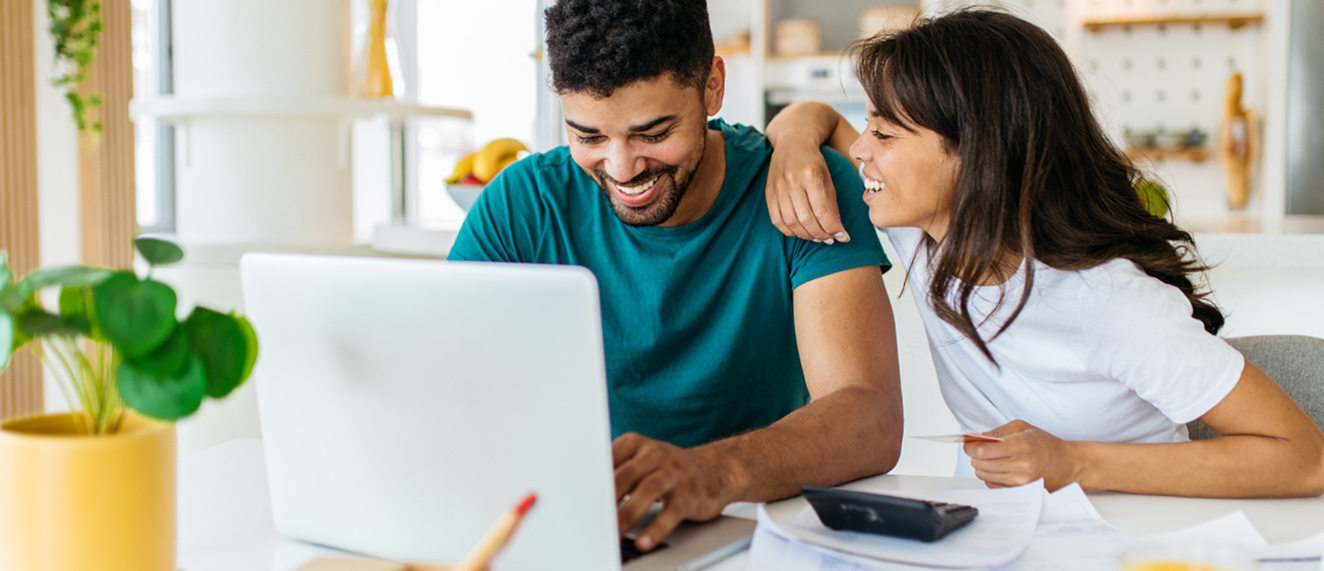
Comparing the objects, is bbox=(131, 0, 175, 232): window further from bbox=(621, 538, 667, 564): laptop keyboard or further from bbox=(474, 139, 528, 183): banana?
bbox=(621, 538, 667, 564): laptop keyboard

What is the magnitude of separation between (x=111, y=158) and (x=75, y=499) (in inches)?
117

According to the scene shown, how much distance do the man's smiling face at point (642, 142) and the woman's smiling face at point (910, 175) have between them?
0.23 meters

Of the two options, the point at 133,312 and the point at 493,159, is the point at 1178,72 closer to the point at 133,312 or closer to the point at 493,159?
the point at 493,159

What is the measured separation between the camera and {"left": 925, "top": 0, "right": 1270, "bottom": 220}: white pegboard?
369 cm

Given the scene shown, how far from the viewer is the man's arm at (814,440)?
2.44 ft

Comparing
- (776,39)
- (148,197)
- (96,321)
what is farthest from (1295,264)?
(148,197)

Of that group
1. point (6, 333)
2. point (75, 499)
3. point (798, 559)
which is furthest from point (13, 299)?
point (798, 559)

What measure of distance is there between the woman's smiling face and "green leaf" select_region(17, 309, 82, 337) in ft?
2.86

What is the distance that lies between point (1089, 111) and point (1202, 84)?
10.1 ft

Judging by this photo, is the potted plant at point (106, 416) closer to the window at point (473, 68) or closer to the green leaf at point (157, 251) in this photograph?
the green leaf at point (157, 251)

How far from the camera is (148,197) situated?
12.5 ft

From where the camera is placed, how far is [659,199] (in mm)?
1220

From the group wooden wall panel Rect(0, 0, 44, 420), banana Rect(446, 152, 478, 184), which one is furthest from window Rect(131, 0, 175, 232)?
banana Rect(446, 152, 478, 184)

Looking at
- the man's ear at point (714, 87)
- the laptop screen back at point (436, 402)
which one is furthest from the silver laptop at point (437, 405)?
the man's ear at point (714, 87)
